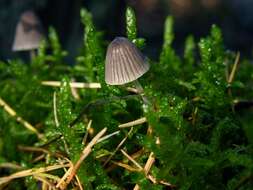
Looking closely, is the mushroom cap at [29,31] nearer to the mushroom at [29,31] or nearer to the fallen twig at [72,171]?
the mushroom at [29,31]

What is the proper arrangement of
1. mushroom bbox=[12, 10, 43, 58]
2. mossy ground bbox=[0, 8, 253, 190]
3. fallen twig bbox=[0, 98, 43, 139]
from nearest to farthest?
mossy ground bbox=[0, 8, 253, 190], fallen twig bbox=[0, 98, 43, 139], mushroom bbox=[12, 10, 43, 58]

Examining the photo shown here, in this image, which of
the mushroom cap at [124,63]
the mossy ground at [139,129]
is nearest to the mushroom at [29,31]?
the mossy ground at [139,129]

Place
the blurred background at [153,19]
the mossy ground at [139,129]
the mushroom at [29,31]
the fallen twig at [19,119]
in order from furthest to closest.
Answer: the blurred background at [153,19], the mushroom at [29,31], the fallen twig at [19,119], the mossy ground at [139,129]

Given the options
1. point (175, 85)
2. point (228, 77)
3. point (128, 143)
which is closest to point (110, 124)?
point (128, 143)

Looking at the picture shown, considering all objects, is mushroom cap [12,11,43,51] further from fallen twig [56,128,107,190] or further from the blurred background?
fallen twig [56,128,107,190]

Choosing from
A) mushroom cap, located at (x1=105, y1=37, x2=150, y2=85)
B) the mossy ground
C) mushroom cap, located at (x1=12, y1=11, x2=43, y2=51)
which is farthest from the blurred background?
mushroom cap, located at (x1=105, y1=37, x2=150, y2=85)

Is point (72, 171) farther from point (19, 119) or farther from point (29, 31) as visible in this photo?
point (29, 31)

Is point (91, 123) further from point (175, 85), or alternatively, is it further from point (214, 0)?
point (214, 0)
